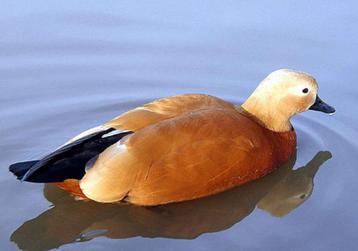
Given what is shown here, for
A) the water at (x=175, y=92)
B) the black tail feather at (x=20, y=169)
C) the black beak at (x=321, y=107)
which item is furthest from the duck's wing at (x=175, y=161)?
the black beak at (x=321, y=107)

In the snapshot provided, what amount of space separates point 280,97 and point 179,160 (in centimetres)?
101

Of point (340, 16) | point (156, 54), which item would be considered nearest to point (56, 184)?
point (156, 54)

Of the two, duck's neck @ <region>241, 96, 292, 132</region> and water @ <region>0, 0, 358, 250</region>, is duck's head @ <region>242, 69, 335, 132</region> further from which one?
water @ <region>0, 0, 358, 250</region>

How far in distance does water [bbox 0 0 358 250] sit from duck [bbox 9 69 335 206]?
5.4 inches

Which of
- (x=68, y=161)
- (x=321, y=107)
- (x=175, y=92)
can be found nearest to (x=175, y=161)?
(x=68, y=161)

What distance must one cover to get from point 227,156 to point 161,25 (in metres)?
2.40

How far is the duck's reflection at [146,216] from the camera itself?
4613mm

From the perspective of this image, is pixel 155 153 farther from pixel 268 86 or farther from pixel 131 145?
pixel 268 86

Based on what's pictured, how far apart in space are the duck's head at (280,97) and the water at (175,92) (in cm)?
34

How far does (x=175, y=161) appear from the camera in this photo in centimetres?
474

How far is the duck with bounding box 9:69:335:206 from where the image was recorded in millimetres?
4684

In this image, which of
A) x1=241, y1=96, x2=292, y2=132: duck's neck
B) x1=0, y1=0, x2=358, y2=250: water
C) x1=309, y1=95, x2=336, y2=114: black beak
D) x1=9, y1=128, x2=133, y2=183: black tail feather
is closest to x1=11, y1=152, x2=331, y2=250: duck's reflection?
x1=0, y1=0, x2=358, y2=250: water

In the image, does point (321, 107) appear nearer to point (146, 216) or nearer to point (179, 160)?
point (179, 160)

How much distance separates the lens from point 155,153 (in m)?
4.72
